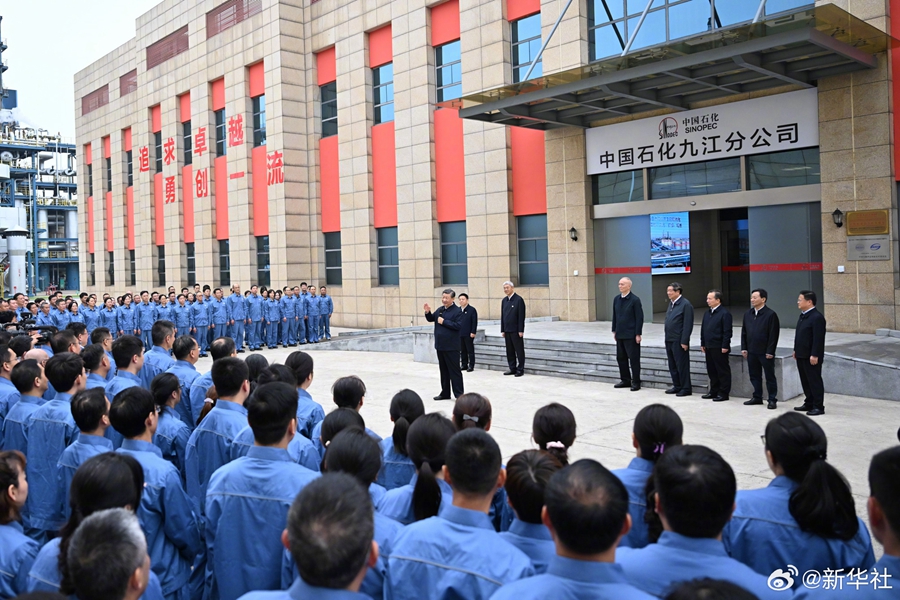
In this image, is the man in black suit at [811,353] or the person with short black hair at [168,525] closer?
the person with short black hair at [168,525]

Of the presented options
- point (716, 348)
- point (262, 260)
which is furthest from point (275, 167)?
point (716, 348)

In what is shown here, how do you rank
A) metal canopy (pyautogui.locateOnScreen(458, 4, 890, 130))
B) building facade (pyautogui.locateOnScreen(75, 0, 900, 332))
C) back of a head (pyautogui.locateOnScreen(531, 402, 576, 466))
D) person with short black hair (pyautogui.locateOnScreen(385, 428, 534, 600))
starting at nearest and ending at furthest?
person with short black hair (pyautogui.locateOnScreen(385, 428, 534, 600)) → back of a head (pyautogui.locateOnScreen(531, 402, 576, 466)) → metal canopy (pyautogui.locateOnScreen(458, 4, 890, 130)) → building facade (pyautogui.locateOnScreen(75, 0, 900, 332))

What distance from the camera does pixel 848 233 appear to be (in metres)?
12.2

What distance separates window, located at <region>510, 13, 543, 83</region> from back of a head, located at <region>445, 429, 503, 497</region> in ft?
52.0

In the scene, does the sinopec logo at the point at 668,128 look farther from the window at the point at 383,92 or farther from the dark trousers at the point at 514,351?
the window at the point at 383,92

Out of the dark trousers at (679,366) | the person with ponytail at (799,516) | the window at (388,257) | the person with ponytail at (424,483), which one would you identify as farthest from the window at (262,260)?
the person with ponytail at (799,516)

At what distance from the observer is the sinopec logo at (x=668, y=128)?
1471cm

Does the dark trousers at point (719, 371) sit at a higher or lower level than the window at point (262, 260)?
lower

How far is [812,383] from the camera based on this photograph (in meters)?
8.64

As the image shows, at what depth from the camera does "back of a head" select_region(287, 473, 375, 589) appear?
6.04ft

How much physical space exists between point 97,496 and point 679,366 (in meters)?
8.87

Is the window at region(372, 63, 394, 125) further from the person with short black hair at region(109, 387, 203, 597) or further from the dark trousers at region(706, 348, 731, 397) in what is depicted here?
the person with short black hair at region(109, 387, 203, 597)

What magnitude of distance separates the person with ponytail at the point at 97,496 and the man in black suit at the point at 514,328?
9.61m

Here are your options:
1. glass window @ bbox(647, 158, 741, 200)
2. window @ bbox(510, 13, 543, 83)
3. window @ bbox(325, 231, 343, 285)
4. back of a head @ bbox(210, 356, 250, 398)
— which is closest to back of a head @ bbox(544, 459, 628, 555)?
back of a head @ bbox(210, 356, 250, 398)
